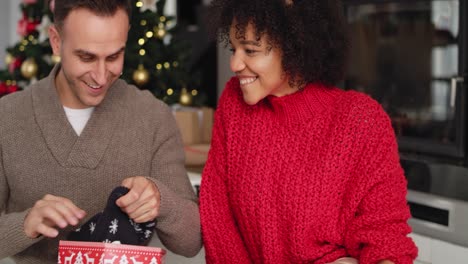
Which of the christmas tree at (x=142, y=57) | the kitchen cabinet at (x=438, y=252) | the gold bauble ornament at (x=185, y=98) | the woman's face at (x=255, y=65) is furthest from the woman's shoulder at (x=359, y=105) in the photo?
the gold bauble ornament at (x=185, y=98)

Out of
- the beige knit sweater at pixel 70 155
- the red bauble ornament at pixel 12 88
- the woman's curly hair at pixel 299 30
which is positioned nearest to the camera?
the woman's curly hair at pixel 299 30

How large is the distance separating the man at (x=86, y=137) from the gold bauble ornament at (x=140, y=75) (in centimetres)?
121

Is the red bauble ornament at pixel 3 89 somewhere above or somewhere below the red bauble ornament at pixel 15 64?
below

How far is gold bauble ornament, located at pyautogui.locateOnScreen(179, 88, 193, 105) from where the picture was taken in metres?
3.11

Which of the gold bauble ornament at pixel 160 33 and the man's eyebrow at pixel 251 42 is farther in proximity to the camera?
the gold bauble ornament at pixel 160 33

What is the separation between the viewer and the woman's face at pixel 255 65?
1.31m

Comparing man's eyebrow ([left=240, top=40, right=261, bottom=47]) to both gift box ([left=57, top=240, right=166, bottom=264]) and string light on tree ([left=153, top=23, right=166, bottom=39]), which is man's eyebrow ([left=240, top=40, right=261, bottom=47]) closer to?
gift box ([left=57, top=240, right=166, bottom=264])

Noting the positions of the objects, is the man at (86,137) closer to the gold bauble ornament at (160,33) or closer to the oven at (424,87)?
the oven at (424,87)

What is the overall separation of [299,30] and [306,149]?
240 millimetres

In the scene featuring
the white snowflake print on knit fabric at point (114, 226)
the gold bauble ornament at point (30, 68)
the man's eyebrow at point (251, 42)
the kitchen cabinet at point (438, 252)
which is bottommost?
the kitchen cabinet at point (438, 252)

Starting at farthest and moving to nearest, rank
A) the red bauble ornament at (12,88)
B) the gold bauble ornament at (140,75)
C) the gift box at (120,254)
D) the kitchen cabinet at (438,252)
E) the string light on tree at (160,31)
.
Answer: the red bauble ornament at (12,88), the string light on tree at (160,31), the gold bauble ornament at (140,75), the kitchen cabinet at (438,252), the gift box at (120,254)

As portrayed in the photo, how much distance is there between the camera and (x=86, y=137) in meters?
1.58

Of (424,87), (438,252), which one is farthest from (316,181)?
(424,87)

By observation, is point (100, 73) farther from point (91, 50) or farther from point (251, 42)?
point (251, 42)
